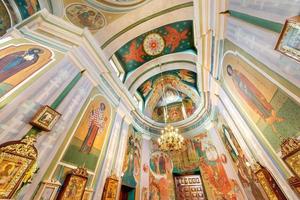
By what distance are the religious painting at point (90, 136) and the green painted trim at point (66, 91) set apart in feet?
2.89

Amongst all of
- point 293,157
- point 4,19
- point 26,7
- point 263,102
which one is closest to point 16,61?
point 4,19

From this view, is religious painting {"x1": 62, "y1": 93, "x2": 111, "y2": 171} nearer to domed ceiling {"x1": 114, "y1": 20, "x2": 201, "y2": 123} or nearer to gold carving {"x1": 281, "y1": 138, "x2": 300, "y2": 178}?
domed ceiling {"x1": 114, "y1": 20, "x2": 201, "y2": 123}

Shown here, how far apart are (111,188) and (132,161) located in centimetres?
249

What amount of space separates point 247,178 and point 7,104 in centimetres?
777

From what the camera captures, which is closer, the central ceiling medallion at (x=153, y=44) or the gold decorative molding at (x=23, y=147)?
the gold decorative molding at (x=23, y=147)

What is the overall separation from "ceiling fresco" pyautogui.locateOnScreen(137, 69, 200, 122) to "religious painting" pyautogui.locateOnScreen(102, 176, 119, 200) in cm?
642

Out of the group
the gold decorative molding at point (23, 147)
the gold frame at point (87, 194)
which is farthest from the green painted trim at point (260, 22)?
the gold frame at point (87, 194)

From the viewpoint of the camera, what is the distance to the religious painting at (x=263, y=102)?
104 inches

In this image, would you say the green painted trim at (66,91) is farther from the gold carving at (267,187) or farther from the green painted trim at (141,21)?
the gold carving at (267,187)

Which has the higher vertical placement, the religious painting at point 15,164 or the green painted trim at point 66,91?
the green painted trim at point 66,91

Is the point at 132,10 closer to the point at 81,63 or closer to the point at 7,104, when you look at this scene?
the point at 81,63

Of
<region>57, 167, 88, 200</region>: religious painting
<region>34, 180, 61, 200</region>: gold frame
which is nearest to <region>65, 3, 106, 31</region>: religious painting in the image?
<region>57, 167, 88, 200</region>: religious painting

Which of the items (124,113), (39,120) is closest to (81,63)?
(39,120)

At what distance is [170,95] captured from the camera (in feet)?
41.3
